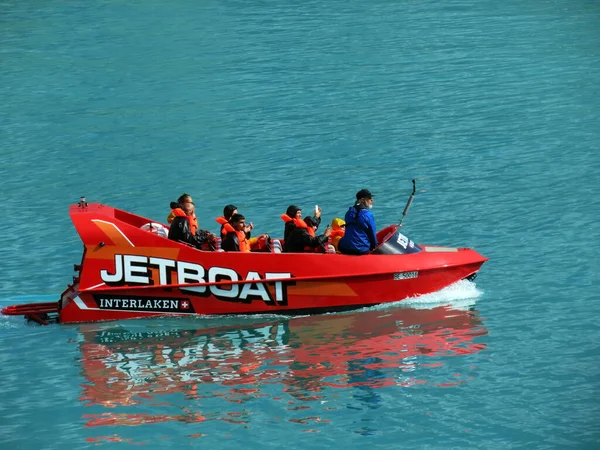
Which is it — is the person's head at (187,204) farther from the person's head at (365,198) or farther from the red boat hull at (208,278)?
the person's head at (365,198)

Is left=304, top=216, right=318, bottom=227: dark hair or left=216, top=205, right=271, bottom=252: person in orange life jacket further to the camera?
left=304, top=216, right=318, bottom=227: dark hair

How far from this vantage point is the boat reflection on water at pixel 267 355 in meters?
17.1

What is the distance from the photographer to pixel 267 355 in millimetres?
18516

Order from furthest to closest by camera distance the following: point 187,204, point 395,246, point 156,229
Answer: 1. point 187,204
2. point 156,229
3. point 395,246

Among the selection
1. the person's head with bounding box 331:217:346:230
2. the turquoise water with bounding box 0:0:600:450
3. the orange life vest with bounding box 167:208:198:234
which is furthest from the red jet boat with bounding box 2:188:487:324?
the person's head with bounding box 331:217:346:230

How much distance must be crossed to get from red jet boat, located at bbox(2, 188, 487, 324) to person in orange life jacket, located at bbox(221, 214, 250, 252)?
16.9 inches

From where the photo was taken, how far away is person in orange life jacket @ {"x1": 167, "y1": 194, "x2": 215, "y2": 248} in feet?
65.7

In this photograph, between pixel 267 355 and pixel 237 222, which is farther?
pixel 237 222

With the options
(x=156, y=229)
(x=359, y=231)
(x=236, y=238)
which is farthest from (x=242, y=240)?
(x=359, y=231)

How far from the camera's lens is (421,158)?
3034 centimetres

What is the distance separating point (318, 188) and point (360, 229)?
8.34 m

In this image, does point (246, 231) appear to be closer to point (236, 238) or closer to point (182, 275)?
point (236, 238)

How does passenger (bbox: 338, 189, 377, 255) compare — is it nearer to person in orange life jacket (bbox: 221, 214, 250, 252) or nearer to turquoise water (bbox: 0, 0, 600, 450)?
turquoise water (bbox: 0, 0, 600, 450)

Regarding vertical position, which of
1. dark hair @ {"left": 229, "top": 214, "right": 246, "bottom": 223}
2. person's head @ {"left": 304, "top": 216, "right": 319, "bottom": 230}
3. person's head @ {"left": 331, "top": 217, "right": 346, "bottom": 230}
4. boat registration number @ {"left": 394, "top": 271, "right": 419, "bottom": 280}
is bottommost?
boat registration number @ {"left": 394, "top": 271, "right": 419, "bottom": 280}
